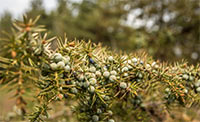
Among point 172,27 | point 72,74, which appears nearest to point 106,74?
point 72,74

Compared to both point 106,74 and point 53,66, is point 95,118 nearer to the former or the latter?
point 106,74

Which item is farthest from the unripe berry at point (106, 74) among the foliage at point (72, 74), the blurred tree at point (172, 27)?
the blurred tree at point (172, 27)

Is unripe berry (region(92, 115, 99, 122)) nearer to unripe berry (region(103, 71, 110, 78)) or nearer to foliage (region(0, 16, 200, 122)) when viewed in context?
foliage (region(0, 16, 200, 122))

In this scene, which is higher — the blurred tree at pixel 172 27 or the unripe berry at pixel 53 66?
the blurred tree at pixel 172 27

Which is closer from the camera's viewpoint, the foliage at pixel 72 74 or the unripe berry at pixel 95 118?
the foliage at pixel 72 74

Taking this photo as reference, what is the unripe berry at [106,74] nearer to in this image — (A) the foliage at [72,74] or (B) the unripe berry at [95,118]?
(A) the foliage at [72,74]

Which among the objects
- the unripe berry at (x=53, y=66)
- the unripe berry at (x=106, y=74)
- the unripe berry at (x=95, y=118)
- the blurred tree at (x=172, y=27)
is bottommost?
the unripe berry at (x=95, y=118)

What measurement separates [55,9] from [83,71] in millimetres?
21880

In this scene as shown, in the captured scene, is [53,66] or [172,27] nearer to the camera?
[53,66]

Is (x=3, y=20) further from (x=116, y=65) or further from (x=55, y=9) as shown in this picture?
(x=116, y=65)

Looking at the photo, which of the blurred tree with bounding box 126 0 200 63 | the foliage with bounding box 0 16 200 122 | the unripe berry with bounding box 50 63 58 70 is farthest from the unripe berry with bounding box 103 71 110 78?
the blurred tree with bounding box 126 0 200 63

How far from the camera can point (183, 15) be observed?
4594 millimetres

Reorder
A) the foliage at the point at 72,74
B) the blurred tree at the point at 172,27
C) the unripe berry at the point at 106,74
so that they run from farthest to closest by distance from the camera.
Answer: the blurred tree at the point at 172,27
the unripe berry at the point at 106,74
the foliage at the point at 72,74

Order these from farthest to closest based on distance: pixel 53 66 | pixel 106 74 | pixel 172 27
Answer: pixel 172 27 < pixel 106 74 < pixel 53 66
